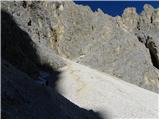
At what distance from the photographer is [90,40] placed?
4597 cm

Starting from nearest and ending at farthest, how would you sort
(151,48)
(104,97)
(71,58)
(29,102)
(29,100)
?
(29,102)
(29,100)
(104,97)
(71,58)
(151,48)

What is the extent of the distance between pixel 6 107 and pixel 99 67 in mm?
30235

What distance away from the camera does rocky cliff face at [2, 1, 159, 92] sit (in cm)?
3972

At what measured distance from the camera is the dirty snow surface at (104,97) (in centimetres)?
2288

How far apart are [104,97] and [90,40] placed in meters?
21.2

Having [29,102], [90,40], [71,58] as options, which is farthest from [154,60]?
[29,102]

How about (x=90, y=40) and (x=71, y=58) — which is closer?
(x=71, y=58)

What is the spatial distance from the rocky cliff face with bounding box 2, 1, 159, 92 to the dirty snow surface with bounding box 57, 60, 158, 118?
8.65 m

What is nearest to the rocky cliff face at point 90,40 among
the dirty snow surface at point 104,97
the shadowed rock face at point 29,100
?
the dirty snow surface at point 104,97

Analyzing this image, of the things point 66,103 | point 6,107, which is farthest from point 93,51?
point 6,107

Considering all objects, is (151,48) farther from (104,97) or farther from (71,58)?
(104,97)

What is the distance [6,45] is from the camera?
23719 mm

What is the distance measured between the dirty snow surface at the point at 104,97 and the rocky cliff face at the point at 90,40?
8.65m

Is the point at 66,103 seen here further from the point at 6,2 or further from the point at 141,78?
the point at 141,78
